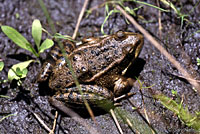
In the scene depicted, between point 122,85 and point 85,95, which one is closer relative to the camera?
point 85,95

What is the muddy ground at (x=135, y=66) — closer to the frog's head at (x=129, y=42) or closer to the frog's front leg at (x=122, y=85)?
the frog's front leg at (x=122, y=85)

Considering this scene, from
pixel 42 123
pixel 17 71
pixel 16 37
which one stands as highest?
pixel 16 37

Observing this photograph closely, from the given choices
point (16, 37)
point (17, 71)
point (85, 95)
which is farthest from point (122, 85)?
point (16, 37)

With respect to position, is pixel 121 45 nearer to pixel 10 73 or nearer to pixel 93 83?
pixel 93 83

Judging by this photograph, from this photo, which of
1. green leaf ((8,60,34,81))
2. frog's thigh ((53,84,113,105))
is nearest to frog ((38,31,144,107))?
frog's thigh ((53,84,113,105))

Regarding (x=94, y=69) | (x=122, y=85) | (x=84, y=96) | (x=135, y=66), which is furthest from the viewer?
(x=135, y=66)

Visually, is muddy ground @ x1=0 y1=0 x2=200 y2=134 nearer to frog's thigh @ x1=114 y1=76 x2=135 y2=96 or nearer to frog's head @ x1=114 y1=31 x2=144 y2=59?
frog's thigh @ x1=114 y1=76 x2=135 y2=96

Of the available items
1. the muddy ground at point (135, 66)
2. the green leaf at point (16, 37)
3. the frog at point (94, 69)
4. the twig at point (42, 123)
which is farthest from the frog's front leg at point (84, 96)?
the green leaf at point (16, 37)

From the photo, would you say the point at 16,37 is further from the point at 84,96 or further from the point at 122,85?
the point at 122,85
